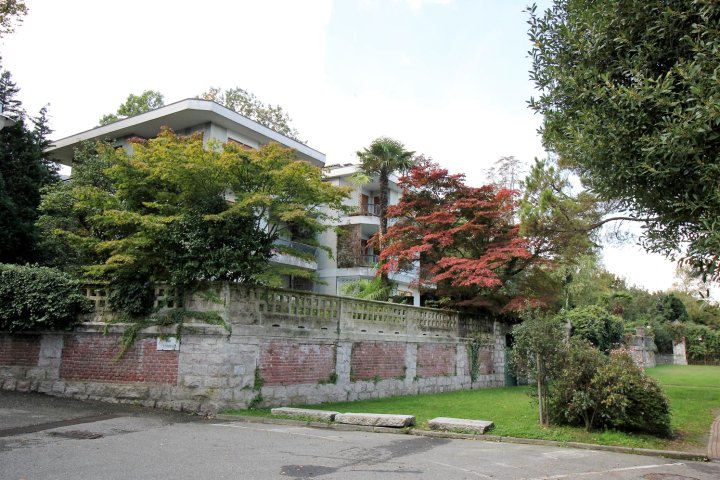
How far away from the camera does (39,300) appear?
44.6 feet

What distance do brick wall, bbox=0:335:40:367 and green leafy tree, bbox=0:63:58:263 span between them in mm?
8070

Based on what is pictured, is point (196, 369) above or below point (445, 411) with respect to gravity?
above

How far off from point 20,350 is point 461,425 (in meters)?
11.9

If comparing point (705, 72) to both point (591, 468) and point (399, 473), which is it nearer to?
point (591, 468)

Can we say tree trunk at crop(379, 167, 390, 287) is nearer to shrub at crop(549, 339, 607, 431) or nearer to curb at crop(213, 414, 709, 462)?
curb at crop(213, 414, 709, 462)

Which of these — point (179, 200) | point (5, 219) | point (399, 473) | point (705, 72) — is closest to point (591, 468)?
point (399, 473)

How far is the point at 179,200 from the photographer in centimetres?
1322

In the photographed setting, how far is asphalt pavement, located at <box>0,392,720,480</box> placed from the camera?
6.87 meters

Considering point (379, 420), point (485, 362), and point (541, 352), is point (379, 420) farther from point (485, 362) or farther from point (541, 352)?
point (485, 362)

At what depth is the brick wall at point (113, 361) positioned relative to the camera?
1253cm

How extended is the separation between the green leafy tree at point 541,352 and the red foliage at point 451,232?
28.3ft

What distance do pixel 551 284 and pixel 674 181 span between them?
14.6 metres

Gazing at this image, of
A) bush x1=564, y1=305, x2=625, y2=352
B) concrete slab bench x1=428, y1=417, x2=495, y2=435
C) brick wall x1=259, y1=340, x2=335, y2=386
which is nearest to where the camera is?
concrete slab bench x1=428, y1=417, x2=495, y2=435

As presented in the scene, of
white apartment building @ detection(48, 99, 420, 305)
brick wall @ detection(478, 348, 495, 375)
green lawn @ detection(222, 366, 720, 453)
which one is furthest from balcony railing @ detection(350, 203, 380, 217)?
green lawn @ detection(222, 366, 720, 453)
